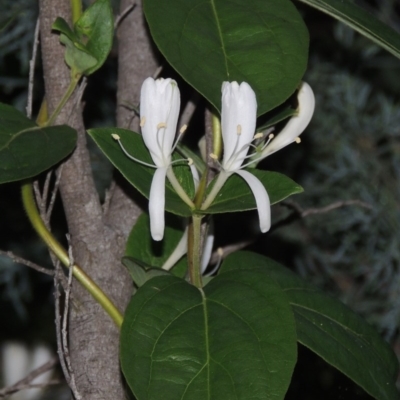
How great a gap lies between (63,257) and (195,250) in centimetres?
12

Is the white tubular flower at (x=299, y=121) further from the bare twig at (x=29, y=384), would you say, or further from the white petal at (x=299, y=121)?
the bare twig at (x=29, y=384)

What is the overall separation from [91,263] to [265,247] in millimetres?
836

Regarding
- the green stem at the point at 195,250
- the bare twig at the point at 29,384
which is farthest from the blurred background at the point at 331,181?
the green stem at the point at 195,250

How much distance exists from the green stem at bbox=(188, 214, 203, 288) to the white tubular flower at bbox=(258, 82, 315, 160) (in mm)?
104

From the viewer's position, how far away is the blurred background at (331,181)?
4.72 feet

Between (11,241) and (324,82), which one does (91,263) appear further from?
(324,82)

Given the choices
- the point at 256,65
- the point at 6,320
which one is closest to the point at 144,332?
the point at 256,65

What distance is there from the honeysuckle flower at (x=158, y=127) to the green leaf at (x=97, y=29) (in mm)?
130

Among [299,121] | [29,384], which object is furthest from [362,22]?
[29,384]

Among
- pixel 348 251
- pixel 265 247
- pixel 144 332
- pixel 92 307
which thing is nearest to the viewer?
pixel 144 332

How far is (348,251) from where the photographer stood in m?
1.61

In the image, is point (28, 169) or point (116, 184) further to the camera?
point (116, 184)

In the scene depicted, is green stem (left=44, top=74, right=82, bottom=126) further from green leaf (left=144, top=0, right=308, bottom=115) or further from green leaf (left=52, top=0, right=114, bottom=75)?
green leaf (left=144, top=0, right=308, bottom=115)

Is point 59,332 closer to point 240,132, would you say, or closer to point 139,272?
point 139,272
